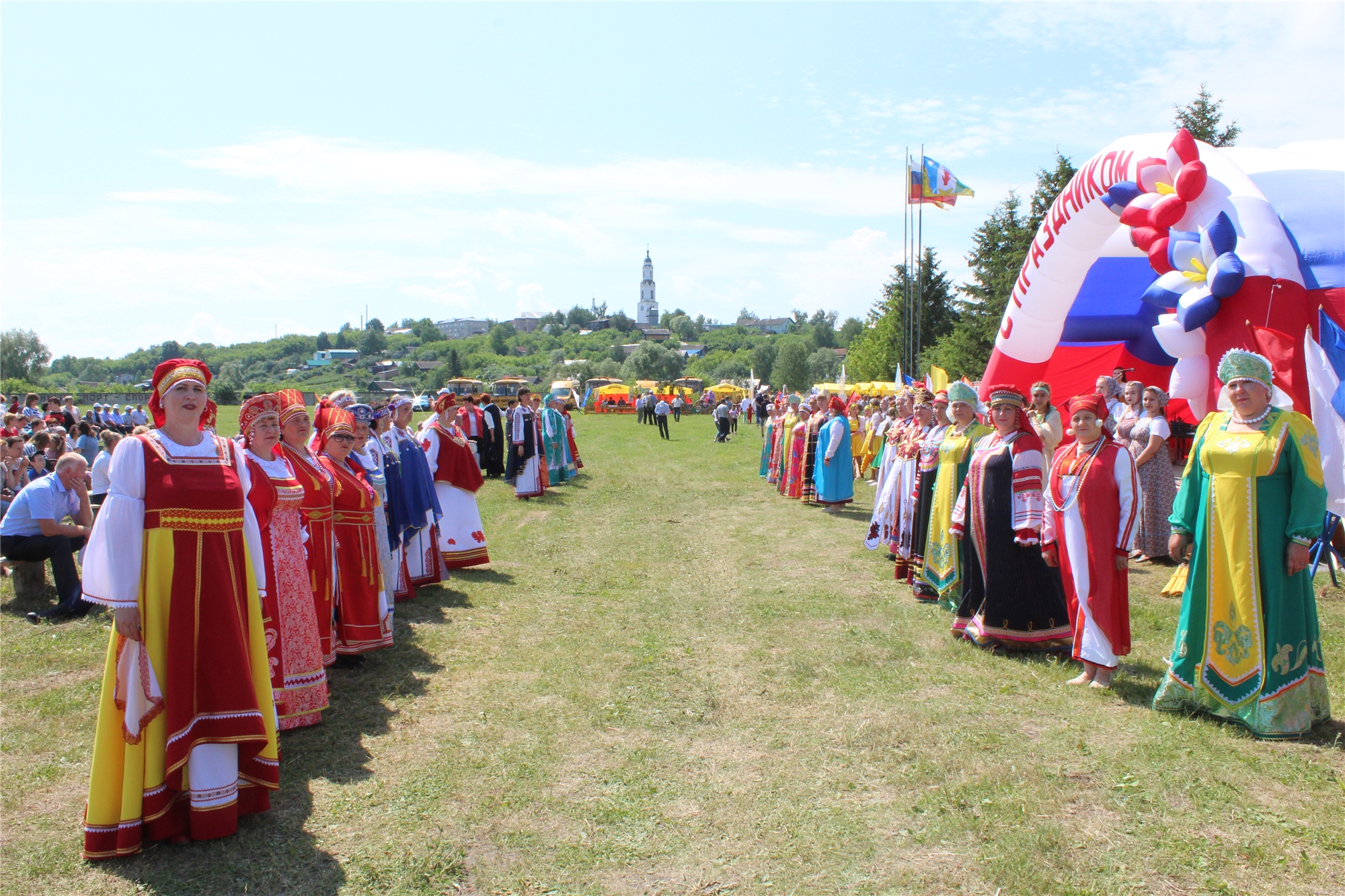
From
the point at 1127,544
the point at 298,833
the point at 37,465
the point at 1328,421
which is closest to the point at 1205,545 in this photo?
the point at 1127,544

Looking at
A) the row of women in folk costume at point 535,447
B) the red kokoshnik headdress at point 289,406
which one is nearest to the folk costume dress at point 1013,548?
the red kokoshnik headdress at point 289,406

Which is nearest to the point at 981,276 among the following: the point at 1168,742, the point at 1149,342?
the point at 1149,342

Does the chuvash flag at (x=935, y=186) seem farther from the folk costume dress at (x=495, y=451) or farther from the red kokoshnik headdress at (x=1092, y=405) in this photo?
the red kokoshnik headdress at (x=1092, y=405)

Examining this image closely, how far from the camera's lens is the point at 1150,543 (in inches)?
353

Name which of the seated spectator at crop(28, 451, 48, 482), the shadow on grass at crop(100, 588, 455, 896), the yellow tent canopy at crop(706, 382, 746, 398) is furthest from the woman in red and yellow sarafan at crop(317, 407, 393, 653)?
the yellow tent canopy at crop(706, 382, 746, 398)

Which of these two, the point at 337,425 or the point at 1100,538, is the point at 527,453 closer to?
the point at 337,425

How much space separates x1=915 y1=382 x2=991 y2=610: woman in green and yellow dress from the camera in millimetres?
6887

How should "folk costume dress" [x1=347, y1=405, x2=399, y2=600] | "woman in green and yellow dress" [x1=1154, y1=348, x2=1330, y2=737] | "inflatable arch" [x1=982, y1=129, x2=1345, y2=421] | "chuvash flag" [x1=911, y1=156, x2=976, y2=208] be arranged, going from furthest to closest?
"chuvash flag" [x1=911, y1=156, x2=976, y2=208]
"inflatable arch" [x1=982, y1=129, x2=1345, y2=421]
"folk costume dress" [x1=347, y1=405, x2=399, y2=600]
"woman in green and yellow dress" [x1=1154, y1=348, x2=1330, y2=737]

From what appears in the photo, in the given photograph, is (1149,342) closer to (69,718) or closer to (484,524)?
(484,524)

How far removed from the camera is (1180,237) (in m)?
7.33

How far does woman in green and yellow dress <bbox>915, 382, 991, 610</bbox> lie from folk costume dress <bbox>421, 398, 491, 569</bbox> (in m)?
4.56

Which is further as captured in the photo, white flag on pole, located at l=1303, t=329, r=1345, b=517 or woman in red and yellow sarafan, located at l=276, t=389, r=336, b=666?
white flag on pole, located at l=1303, t=329, r=1345, b=517

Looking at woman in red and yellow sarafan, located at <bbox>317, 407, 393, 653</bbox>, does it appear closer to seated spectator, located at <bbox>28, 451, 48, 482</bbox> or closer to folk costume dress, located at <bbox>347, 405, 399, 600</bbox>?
folk costume dress, located at <bbox>347, 405, 399, 600</bbox>

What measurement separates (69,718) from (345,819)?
232cm
